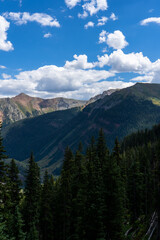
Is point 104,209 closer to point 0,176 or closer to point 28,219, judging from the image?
point 0,176

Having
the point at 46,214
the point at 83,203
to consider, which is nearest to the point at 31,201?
the point at 46,214

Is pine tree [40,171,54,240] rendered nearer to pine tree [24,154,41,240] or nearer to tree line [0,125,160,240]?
tree line [0,125,160,240]

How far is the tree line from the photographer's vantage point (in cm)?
2625

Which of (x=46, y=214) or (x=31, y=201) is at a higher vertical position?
(x=31, y=201)

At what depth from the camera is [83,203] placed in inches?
1251

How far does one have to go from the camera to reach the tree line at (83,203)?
2625 cm

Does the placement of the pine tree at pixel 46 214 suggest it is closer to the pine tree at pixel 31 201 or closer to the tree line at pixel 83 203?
the tree line at pixel 83 203

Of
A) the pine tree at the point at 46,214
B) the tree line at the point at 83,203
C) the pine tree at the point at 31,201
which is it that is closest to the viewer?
the tree line at the point at 83,203

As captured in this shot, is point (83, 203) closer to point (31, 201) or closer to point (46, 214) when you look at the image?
point (31, 201)

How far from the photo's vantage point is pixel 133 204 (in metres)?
46.3

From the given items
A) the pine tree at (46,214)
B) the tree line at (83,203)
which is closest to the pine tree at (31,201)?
the tree line at (83,203)

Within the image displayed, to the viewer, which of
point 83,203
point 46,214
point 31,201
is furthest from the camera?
point 46,214

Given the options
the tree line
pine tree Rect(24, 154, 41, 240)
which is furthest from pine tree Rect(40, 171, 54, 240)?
pine tree Rect(24, 154, 41, 240)

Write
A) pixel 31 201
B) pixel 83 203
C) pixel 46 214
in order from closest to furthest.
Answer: pixel 83 203, pixel 31 201, pixel 46 214
